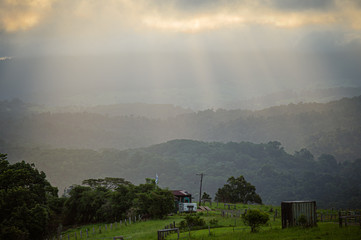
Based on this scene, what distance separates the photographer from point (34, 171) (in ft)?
228

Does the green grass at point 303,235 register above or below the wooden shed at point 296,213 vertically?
below

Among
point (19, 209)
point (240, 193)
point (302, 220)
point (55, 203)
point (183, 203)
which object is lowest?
point (19, 209)

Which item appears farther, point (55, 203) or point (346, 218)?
point (55, 203)

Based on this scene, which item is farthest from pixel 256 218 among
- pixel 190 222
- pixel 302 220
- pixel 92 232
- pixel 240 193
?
pixel 240 193

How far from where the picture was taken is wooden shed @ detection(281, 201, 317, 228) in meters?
38.7

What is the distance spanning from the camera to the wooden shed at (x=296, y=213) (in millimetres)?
38688

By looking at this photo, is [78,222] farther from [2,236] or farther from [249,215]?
[249,215]

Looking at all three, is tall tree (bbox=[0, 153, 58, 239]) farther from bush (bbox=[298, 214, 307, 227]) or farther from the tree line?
bush (bbox=[298, 214, 307, 227])

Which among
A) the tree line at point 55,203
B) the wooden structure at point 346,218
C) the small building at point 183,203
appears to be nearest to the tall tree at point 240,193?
the small building at point 183,203

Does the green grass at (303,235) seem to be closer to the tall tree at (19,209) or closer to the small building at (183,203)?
the tall tree at (19,209)

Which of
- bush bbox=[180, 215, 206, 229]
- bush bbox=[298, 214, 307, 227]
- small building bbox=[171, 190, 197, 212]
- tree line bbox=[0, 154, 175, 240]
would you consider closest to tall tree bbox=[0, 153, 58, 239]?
tree line bbox=[0, 154, 175, 240]

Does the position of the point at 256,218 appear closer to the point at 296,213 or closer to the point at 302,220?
the point at 296,213

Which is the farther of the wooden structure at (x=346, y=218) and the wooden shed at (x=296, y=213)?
the wooden shed at (x=296, y=213)

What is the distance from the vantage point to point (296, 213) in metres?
39.0
